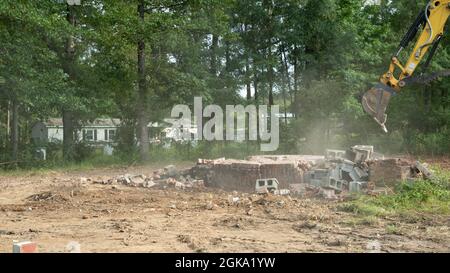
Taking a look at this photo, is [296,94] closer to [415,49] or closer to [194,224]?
[415,49]

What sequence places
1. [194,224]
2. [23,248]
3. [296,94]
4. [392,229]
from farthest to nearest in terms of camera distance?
[296,94]
[194,224]
[392,229]
[23,248]

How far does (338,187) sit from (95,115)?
1159 centimetres

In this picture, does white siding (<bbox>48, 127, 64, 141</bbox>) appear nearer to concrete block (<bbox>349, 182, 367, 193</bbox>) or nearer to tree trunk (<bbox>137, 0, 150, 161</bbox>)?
tree trunk (<bbox>137, 0, 150, 161</bbox>)

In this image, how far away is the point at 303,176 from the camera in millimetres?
13031

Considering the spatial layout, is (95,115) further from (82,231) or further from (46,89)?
(82,231)

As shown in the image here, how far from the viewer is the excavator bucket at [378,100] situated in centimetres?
1195

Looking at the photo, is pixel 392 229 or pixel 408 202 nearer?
pixel 392 229

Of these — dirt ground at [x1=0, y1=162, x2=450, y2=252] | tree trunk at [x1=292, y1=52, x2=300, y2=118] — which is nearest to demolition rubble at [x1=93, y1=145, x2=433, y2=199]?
dirt ground at [x1=0, y1=162, x2=450, y2=252]

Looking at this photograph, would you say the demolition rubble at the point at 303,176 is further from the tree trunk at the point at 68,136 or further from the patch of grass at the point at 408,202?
the tree trunk at the point at 68,136

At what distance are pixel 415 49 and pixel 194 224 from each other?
6.62 metres

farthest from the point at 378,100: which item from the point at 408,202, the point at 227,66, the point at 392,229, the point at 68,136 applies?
the point at 68,136

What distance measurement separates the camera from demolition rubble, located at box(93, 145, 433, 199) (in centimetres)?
1208

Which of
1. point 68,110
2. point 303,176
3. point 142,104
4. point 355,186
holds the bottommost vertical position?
point 355,186

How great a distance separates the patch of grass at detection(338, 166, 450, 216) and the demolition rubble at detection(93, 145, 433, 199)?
1.84 feet
